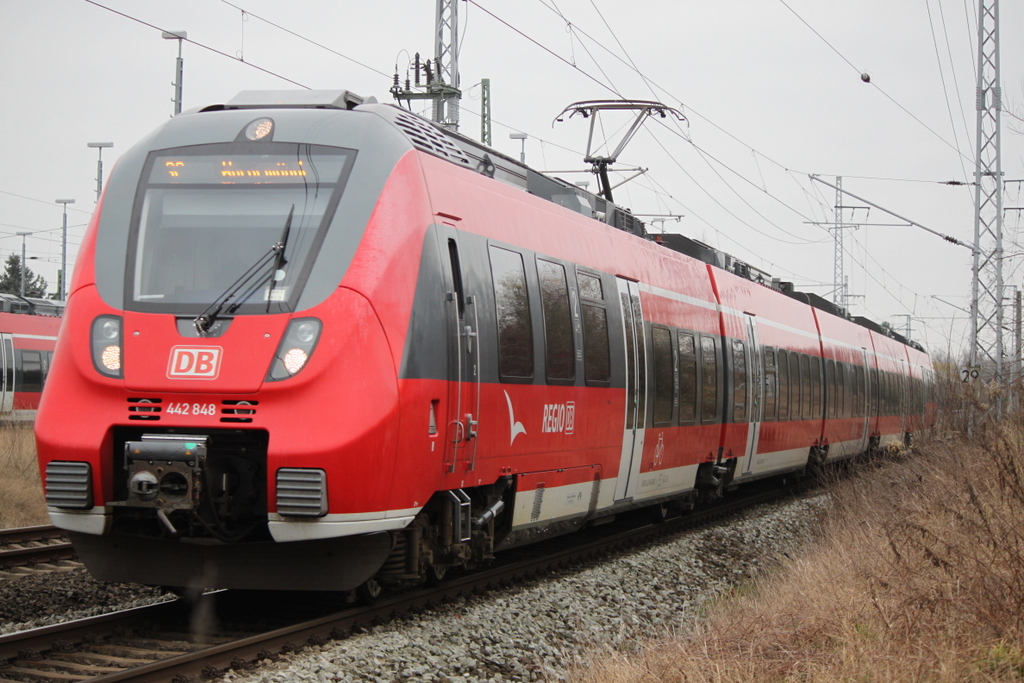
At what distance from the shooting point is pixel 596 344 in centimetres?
1037

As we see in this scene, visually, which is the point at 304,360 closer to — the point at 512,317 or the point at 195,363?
the point at 195,363

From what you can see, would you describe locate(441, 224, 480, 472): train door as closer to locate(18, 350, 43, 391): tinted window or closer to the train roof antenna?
the train roof antenna

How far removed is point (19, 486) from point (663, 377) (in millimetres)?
8418

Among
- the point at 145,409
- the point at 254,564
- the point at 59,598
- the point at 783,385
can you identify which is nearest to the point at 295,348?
the point at 145,409

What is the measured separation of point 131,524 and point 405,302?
224cm

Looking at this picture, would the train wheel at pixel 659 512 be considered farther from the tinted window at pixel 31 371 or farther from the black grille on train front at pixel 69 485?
the tinted window at pixel 31 371

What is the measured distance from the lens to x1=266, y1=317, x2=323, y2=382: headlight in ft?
21.6

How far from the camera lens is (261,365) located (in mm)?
6586

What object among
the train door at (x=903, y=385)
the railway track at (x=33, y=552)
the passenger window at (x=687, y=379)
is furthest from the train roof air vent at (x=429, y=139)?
the train door at (x=903, y=385)

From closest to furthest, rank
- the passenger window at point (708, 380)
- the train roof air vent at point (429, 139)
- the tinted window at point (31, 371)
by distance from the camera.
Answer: the train roof air vent at point (429, 139) < the passenger window at point (708, 380) < the tinted window at point (31, 371)

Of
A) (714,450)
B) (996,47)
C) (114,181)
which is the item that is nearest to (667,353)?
(714,450)

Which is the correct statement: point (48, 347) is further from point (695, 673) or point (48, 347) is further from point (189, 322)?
point (695, 673)

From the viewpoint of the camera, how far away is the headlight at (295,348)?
657 centimetres

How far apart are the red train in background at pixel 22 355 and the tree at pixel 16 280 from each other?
39.4 metres
